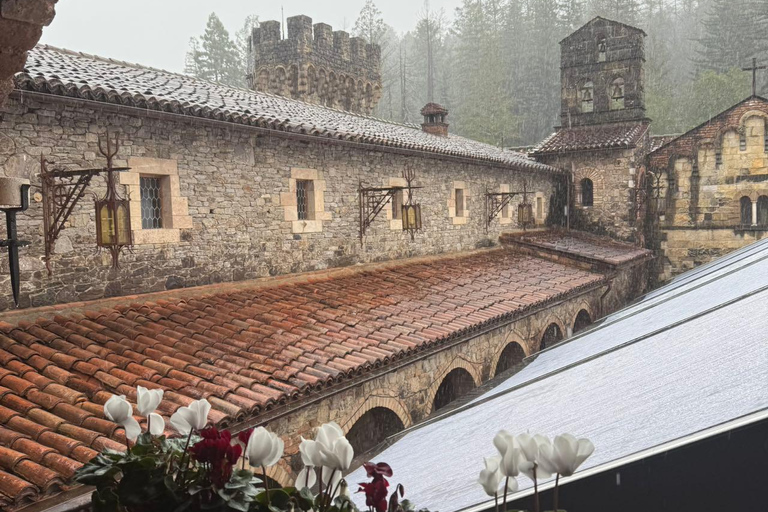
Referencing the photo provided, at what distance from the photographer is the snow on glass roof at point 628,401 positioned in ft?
6.56

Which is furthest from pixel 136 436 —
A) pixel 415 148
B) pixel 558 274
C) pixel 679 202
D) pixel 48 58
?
pixel 679 202

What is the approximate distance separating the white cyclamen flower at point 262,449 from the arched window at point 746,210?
68.2ft

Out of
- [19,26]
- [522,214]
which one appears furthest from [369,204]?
[19,26]

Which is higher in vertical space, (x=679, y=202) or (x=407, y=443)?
(x=679, y=202)

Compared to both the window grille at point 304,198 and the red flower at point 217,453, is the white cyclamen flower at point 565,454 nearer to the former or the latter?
the red flower at point 217,453

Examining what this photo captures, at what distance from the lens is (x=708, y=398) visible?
2.06 metres

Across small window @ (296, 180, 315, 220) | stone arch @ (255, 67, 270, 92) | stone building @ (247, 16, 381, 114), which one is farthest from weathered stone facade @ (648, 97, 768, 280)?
small window @ (296, 180, 315, 220)

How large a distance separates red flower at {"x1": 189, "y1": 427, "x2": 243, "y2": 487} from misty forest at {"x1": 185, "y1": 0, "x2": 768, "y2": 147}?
99.7 feet

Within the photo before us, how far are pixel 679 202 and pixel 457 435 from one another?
18430 mm

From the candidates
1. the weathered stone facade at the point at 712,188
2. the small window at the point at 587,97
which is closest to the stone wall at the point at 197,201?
the weathered stone facade at the point at 712,188

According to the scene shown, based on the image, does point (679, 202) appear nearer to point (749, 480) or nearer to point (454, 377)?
point (454, 377)

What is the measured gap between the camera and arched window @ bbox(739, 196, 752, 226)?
19203 millimetres

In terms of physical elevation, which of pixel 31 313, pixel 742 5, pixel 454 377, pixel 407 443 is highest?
pixel 742 5

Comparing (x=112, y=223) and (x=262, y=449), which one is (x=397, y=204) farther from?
(x=262, y=449)
